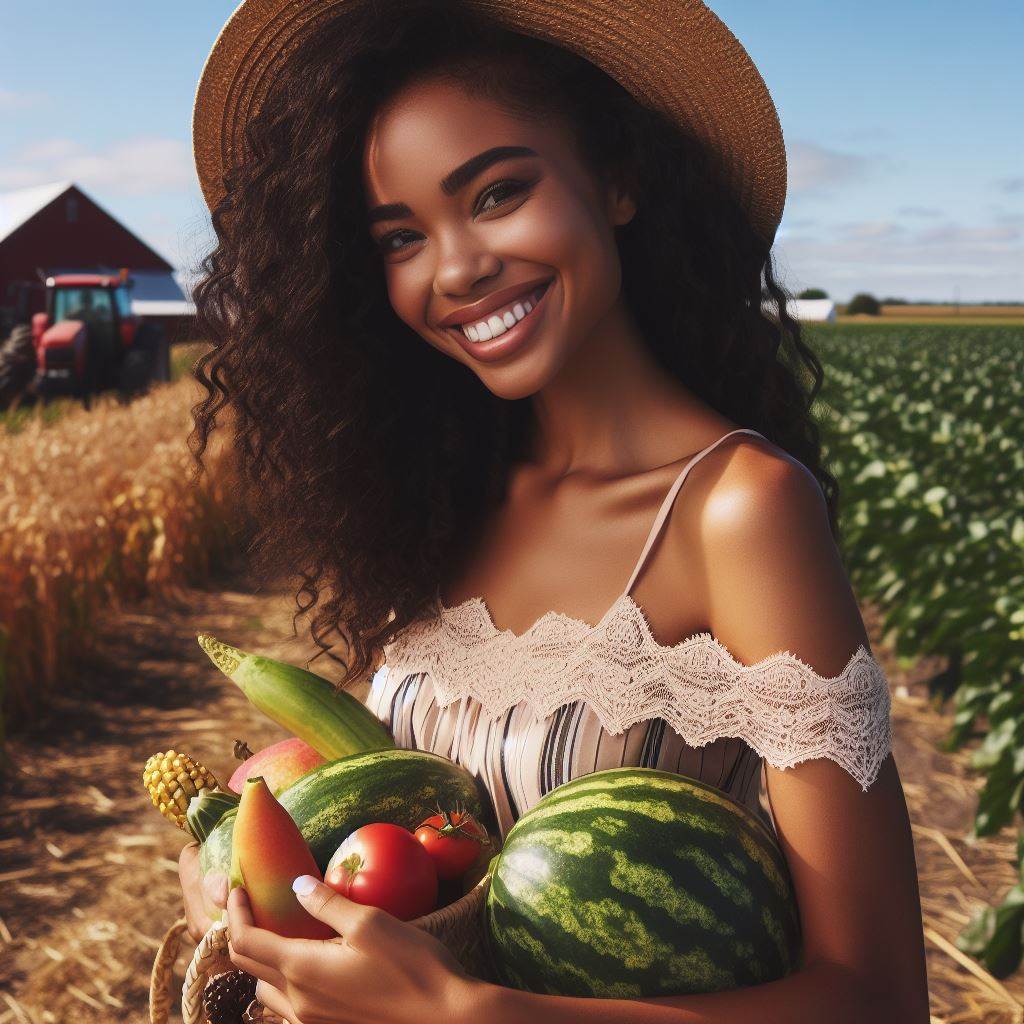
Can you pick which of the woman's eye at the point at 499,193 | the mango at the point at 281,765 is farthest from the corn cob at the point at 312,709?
the woman's eye at the point at 499,193

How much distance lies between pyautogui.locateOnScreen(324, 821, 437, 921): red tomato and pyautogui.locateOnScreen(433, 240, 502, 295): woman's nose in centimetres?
88

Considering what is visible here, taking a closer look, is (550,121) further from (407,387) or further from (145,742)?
(145,742)

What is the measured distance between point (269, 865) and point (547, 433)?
3.67 feet

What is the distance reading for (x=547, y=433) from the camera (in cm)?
229

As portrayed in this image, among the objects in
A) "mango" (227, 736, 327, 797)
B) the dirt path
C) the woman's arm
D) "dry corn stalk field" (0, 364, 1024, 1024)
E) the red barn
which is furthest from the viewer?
the red barn

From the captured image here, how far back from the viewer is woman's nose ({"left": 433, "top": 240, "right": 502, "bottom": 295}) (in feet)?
6.04

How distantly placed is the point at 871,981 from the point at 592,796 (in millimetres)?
455

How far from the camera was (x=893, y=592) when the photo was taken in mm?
7207

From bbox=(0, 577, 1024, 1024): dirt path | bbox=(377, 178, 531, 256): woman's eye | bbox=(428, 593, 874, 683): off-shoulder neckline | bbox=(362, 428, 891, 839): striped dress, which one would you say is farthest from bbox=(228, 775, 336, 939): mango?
bbox=(0, 577, 1024, 1024): dirt path

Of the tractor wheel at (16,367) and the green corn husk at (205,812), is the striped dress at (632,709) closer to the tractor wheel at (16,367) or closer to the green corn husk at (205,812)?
the green corn husk at (205,812)

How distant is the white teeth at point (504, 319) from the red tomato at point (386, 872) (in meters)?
0.83

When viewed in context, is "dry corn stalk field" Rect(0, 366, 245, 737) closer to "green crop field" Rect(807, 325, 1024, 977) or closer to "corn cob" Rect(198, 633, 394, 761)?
"corn cob" Rect(198, 633, 394, 761)

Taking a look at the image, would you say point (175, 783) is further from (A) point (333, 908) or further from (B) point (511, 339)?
(B) point (511, 339)

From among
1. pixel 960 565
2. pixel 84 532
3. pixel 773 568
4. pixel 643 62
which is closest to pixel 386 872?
pixel 773 568
